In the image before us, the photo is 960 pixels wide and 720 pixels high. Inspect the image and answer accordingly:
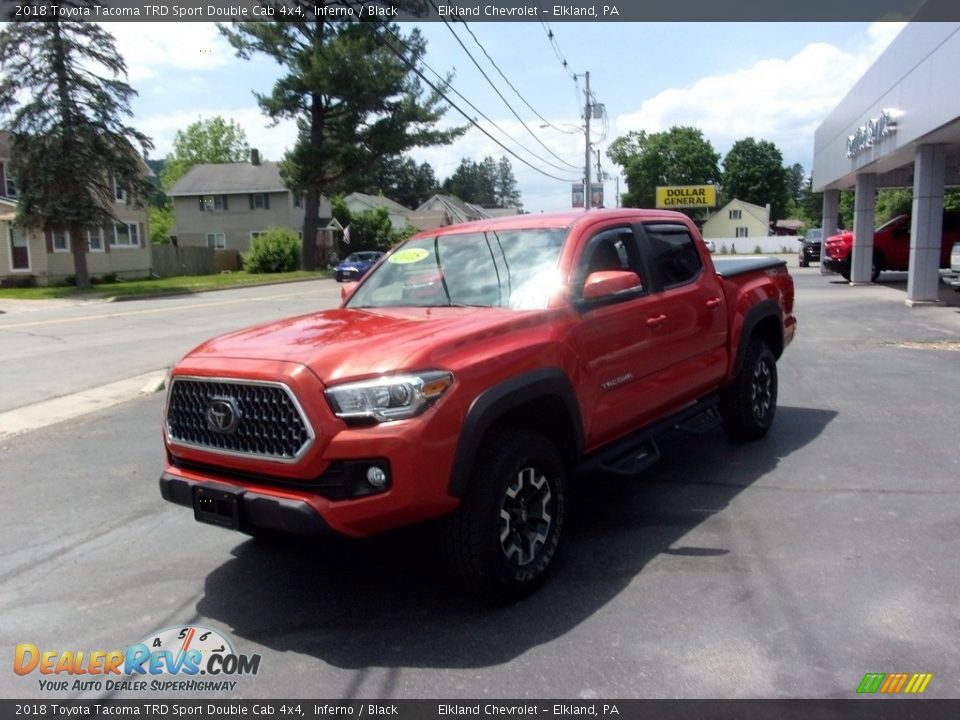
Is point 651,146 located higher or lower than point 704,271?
higher

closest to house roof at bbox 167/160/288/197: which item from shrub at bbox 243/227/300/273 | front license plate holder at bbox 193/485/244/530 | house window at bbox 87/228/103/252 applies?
shrub at bbox 243/227/300/273

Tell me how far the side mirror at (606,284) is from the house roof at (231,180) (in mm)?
55599

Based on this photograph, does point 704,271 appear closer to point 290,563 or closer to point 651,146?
point 290,563

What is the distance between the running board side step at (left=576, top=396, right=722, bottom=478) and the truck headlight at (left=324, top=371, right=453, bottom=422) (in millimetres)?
1330

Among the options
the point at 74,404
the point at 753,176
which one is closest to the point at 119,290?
the point at 74,404

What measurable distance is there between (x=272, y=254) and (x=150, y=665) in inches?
1750

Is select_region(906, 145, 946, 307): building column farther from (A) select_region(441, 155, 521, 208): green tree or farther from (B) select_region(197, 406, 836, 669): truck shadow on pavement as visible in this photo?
(A) select_region(441, 155, 521, 208): green tree

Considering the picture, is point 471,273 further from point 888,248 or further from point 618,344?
point 888,248

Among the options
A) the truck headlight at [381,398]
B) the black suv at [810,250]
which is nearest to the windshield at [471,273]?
the truck headlight at [381,398]

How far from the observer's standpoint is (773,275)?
7125 mm

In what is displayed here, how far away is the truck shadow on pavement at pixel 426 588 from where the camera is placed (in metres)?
3.59
